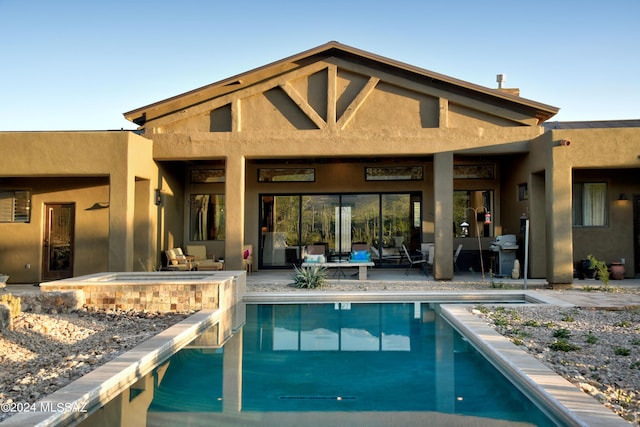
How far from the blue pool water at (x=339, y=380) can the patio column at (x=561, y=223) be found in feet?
15.4

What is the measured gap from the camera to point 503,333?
23.2ft

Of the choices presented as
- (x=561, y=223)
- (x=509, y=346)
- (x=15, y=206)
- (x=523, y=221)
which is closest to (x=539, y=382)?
(x=509, y=346)

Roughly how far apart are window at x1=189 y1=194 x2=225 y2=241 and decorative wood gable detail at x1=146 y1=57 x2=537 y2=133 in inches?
130

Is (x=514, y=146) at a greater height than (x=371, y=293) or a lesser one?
greater

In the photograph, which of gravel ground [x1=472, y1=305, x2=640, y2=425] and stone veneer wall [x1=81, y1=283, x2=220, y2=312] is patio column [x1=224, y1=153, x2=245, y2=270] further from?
gravel ground [x1=472, y1=305, x2=640, y2=425]

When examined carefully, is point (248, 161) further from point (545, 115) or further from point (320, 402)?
point (320, 402)

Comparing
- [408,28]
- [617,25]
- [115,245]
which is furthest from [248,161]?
[617,25]

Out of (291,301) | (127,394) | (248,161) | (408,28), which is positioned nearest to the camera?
(127,394)

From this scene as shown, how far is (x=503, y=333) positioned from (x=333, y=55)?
29.1ft

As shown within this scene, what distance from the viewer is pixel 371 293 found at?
1108cm

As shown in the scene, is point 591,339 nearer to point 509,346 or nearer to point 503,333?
point 503,333

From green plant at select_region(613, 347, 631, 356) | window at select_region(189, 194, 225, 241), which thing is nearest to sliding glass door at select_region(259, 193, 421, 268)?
window at select_region(189, 194, 225, 241)

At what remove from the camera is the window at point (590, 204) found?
13.8m

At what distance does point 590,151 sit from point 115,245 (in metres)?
11.6
